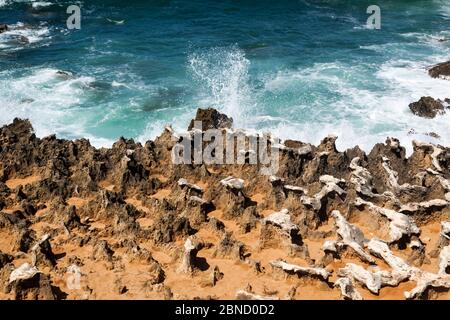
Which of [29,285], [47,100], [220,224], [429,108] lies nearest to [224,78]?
[47,100]

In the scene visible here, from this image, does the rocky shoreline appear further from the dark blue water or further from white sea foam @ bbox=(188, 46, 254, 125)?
white sea foam @ bbox=(188, 46, 254, 125)

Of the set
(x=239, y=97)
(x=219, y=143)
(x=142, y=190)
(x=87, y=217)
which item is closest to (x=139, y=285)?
(x=87, y=217)

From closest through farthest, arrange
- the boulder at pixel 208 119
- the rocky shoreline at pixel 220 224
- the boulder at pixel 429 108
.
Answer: the rocky shoreline at pixel 220 224 < the boulder at pixel 208 119 < the boulder at pixel 429 108

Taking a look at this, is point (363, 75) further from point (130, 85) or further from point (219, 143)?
point (219, 143)

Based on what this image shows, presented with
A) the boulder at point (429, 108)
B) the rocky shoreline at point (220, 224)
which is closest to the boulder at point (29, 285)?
the rocky shoreline at point (220, 224)

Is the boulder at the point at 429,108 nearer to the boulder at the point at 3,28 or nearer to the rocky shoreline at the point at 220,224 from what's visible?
the rocky shoreline at the point at 220,224

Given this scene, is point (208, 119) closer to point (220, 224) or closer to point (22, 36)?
point (220, 224)
